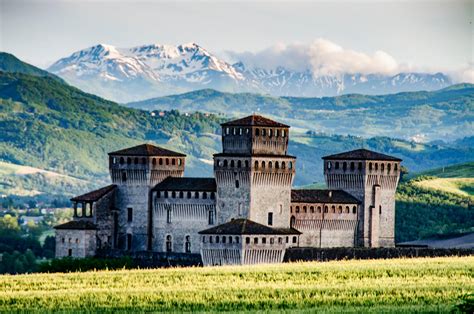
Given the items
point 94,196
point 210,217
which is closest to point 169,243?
point 210,217

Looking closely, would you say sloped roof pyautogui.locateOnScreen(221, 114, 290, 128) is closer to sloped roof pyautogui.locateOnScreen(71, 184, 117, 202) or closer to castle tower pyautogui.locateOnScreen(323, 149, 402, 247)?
castle tower pyautogui.locateOnScreen(323, 149, 402, 247)

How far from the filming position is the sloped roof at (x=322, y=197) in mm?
135875

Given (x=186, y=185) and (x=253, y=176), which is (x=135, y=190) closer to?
(x=186, y=185)

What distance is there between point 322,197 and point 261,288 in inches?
1495

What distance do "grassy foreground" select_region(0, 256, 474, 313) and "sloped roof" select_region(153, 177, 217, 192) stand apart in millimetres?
16397

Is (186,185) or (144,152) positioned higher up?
(144,152)

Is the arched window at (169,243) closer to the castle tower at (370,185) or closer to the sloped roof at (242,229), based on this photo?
the sloped roof at (242,229)

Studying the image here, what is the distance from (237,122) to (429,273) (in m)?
31.2

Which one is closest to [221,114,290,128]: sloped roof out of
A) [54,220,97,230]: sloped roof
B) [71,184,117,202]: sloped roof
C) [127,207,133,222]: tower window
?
[127,207,133,222]: tower window

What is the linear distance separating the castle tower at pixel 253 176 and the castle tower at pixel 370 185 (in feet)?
21.8

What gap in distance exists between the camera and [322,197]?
449 ft

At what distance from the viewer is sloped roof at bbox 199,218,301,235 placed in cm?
12756

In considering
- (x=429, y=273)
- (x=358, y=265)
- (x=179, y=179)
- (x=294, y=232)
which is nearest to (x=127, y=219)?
(x=179, y=179)

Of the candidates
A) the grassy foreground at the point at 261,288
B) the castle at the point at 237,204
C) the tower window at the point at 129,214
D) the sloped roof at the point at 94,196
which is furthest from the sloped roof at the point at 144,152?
the grassy foreground at the point at 261,288
